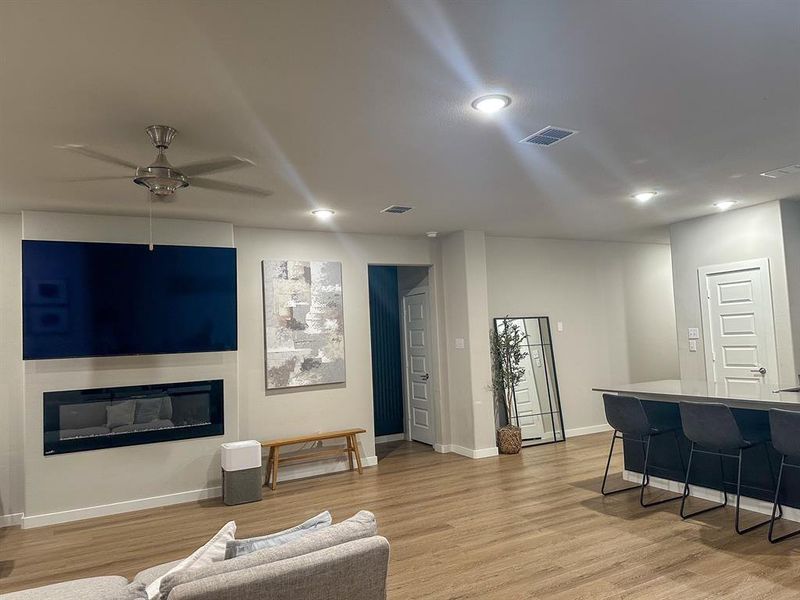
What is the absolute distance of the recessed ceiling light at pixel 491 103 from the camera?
2.80m

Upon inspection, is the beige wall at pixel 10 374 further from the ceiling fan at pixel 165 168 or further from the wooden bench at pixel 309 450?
the wooden bench at pixel 309 450

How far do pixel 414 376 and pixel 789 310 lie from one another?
4362 mm

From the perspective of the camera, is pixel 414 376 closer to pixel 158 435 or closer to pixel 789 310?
pixel 158 435

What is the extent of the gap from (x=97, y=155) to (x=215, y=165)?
2.29 feet

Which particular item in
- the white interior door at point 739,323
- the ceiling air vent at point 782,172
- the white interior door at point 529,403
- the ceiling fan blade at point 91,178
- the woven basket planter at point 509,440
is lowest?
the woven basket planter at point 509,440

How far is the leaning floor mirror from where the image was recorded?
277 inches

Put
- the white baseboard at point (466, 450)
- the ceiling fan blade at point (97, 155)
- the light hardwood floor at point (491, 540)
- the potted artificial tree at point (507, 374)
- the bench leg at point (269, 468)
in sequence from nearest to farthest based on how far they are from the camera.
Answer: the light hardwood floor at point (491, 540)
the ceiling fan blade at point (97, 155)
the bench leg at point (269, 468)
the white baseboard at point (466, 450)
the potted artificial tree at point (507, 374)

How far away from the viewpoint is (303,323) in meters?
5.94

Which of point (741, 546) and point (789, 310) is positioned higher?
point (789, 310)

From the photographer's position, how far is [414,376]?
24.7ft

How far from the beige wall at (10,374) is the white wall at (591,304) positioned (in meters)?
5.10

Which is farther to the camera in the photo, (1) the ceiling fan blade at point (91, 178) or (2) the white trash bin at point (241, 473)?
(2) the white trash bin at point (241, 473)

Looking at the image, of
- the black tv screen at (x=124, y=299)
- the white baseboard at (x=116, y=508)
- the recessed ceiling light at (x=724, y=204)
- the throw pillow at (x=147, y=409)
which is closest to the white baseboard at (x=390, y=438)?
the white baseboard at (x=116, y=508)

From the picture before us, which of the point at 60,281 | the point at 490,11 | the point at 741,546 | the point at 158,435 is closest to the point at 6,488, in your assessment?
the point at 158,435
